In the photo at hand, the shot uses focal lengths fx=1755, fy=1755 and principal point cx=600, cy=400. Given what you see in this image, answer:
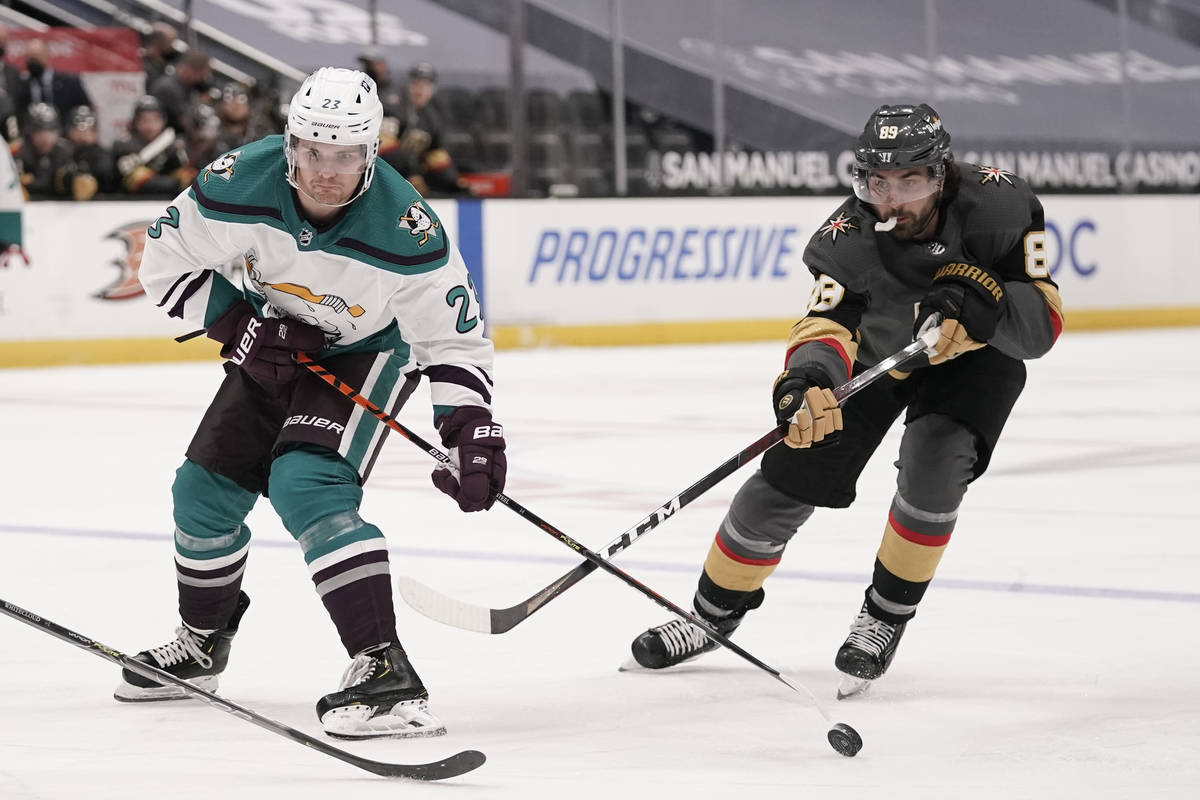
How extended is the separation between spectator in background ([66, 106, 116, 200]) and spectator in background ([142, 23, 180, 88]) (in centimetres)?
43

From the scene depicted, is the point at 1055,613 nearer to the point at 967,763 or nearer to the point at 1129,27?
the point at 967,763

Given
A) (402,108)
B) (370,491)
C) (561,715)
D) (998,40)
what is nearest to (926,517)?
(561,715)

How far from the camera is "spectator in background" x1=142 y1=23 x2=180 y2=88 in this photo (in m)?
9.27

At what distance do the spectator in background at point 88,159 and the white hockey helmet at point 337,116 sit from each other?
6.58 m

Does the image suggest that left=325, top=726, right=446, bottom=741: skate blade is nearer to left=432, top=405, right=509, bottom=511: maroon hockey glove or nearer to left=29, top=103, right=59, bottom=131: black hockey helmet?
left=432, top=405, right=509, bottom=511: maroon hockey glove

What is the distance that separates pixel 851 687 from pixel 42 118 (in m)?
7.17

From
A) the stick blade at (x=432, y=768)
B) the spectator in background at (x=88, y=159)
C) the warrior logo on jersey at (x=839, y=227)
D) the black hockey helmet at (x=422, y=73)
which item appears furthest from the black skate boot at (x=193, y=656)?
the black hockey helmet at (x=422, y=73)

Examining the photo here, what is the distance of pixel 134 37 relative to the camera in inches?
368

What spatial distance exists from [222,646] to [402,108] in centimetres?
724

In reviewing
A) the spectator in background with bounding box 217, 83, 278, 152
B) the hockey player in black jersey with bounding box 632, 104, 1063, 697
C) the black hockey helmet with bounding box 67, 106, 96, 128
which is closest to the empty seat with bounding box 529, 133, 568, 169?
the spectator in background with bounding box 217, 83, 278, 152

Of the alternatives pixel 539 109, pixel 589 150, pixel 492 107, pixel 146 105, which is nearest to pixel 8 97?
pixel 146 105

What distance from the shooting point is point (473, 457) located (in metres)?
2.61

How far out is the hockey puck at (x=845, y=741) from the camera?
94.1 inches

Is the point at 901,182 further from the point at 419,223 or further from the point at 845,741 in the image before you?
the point at 845,741
